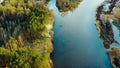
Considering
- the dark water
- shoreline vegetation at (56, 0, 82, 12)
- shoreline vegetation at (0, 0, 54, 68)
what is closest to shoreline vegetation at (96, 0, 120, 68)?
the dark water

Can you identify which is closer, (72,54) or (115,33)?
(72,54)

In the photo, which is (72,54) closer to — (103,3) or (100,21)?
(100,21)

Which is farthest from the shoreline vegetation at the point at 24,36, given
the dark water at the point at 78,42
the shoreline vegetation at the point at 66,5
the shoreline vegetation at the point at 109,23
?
the shoreline vegetation at the point at 109,23

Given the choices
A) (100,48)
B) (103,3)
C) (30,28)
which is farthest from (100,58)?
(103,3)

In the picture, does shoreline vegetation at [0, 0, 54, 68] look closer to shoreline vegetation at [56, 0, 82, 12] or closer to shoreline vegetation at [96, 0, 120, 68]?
Answer: shoreline vegetation at [56, 0, 82, 12]

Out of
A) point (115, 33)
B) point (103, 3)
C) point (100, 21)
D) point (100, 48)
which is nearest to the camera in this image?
point (100, 48)

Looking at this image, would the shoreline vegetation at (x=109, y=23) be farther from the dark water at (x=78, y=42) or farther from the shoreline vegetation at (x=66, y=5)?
the shoreline vegetation at (x=66, y=5)
